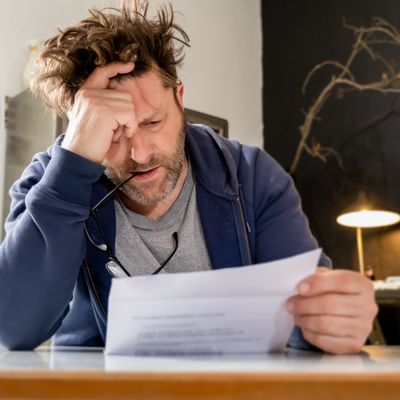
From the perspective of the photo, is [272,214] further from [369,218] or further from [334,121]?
[334,121]

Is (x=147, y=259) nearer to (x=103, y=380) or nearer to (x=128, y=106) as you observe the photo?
(x=128, y=106)

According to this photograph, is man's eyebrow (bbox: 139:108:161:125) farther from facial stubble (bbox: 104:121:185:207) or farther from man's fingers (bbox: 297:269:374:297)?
man's fingers (bbox: 297:269:374:297)

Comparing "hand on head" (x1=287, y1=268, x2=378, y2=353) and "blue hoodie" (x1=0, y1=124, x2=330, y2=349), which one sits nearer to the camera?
"hand on head" (x1=287, y1=268, x2=378, y2=353)

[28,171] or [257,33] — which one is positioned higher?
[257,33]

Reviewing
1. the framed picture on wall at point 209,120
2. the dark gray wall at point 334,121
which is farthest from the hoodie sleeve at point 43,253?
the dark gray wall at point 334,121

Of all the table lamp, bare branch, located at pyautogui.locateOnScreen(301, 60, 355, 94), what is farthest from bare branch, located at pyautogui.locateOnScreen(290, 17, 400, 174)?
the table lamp

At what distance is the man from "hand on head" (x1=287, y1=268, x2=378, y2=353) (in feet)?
0.50

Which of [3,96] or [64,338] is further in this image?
[3,96]

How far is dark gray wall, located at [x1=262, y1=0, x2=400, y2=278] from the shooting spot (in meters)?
3.45

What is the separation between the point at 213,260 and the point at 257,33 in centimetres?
330

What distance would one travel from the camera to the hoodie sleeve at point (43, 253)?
3.30 ft

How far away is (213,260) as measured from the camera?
120 centimetres

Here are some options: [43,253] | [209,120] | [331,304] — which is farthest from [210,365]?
[209,120]

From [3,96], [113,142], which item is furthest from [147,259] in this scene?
[3,96]
